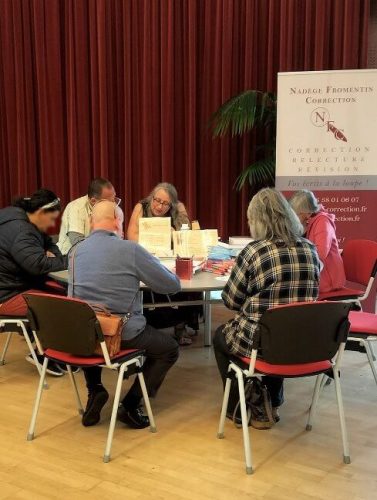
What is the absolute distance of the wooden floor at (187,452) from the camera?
2.32 meters

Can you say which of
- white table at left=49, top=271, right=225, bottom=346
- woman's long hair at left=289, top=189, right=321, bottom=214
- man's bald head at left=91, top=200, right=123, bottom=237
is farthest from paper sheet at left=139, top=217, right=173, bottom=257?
man's bald head at left=91, top=200, right=123, bottom=237

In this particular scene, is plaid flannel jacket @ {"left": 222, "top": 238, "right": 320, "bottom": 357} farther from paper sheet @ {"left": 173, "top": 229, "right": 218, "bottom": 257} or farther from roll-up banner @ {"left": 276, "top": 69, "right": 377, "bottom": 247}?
roll-up banner @ {"left": 276, "top": 69, "right": 377, "bottom": 247}

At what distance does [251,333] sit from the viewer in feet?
8.43

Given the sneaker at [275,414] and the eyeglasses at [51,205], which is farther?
the eyeglasses at [51,205]

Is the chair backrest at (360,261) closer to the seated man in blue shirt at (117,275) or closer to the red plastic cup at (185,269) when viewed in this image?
the red plastic cup at (185,269)

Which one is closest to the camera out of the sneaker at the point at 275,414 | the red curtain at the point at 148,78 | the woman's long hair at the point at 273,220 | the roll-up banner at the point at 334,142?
the woman's long hair at the point at 273,220

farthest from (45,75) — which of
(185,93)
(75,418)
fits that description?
(75,418)

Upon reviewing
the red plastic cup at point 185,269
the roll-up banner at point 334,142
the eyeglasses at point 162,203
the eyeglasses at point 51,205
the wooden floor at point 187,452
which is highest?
the roll-up banner at point 334,142

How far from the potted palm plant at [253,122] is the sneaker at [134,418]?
2.48 m

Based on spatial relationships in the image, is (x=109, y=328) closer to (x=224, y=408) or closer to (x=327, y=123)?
(x=224, y=408)

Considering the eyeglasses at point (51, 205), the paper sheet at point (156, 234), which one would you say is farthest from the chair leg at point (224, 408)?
the eyeglasses at point (51, 205)

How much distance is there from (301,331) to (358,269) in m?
1.55

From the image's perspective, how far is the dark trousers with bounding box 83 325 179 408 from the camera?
280 cm

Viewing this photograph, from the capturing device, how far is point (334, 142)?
178 inches
